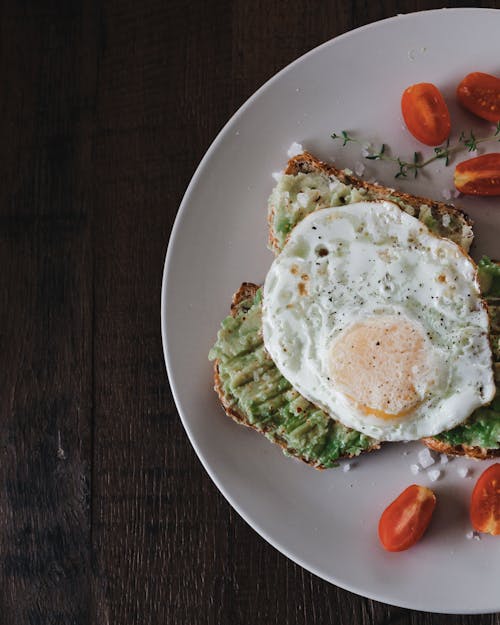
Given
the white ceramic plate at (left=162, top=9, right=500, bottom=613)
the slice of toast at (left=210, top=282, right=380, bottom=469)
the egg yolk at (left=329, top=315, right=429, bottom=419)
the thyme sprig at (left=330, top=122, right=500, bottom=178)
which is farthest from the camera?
the thyme sprig at (left=330, top=122, right=500, bottom=178)

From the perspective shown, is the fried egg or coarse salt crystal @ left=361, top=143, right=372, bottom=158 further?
coarse salt crystal @ left=361, top=143, right=372, bottom=158

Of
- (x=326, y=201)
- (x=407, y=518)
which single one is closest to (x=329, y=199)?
(x=326, y=201)

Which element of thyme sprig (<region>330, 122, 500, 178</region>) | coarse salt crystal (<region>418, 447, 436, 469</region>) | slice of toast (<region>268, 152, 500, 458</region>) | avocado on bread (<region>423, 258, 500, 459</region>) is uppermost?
thyme sprig (<region>330, 122, 500, 178</region>)

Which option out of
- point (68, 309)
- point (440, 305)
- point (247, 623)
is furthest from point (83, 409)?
point (440, 305)

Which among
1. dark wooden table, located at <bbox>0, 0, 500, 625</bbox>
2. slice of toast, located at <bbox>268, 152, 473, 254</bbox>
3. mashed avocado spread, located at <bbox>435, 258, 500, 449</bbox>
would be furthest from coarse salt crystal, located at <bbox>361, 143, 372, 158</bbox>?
mashed avocado spread, located at <bbox>435, 258, 500, 449</bbox>

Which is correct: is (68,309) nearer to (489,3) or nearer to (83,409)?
(83,409)

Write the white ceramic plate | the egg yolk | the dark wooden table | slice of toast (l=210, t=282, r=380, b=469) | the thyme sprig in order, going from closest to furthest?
1. the egg yolk
2. slice of toast (l=210, t=282, r=380, b=469)
3. the white ceramic plate
4. the thyme sprig
5. the dark wooden table

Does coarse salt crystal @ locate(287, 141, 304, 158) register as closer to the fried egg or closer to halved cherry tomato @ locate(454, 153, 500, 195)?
the fried egg

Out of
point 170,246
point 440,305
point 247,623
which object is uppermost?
point 170,246
